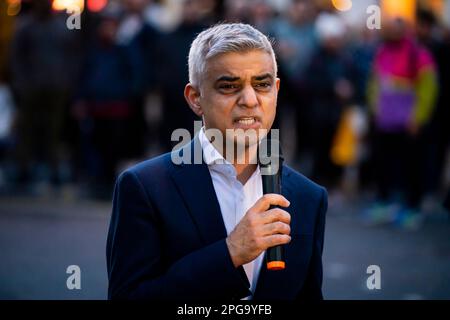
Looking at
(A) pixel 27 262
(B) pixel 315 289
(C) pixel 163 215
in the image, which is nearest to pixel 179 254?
(C) pixel 163 215

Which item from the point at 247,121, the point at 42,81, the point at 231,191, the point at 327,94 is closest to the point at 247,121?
the point at 247,121

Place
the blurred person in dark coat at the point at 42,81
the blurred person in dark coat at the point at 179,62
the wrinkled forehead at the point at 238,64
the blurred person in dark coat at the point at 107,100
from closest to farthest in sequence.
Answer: the wrinkled forehead at the point at 238,64
the blurred person in dark coat at the point at 179,62
the blurred person in dark coat at the point at 107,100
the blurred person in dark coat at the point at 42,81

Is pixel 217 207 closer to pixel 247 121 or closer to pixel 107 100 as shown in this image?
pixel 247 121

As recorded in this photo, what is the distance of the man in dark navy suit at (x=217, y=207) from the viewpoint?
10.6 ft

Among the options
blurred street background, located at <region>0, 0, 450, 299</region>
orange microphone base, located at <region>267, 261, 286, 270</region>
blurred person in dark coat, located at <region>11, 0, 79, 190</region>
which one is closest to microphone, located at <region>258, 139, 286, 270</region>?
orange microphone base, located at <region>267, 261, 286, 270</region>

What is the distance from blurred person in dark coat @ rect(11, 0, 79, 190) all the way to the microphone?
894cm

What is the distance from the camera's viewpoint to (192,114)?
11.6 m

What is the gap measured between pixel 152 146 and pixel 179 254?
1222 centimetres

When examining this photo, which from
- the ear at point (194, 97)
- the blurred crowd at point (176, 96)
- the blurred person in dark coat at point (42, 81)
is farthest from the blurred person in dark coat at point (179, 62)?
the ear at point (194, 97)

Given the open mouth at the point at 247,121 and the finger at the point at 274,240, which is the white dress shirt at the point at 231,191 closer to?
the open mouth at the point at 247,121

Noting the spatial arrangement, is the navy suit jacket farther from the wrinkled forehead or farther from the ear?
the wrinkled forehead

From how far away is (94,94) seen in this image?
12.0m

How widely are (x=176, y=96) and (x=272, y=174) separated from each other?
8.45 metres

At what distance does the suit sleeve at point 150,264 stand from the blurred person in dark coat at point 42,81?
8.96 metres
